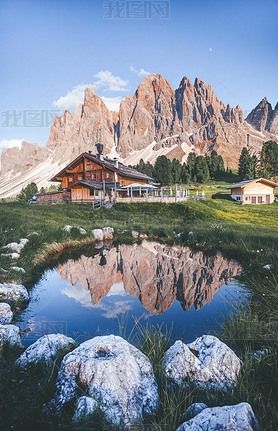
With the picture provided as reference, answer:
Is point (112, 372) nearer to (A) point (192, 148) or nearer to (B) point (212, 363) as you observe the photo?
(B) point (212, 363)

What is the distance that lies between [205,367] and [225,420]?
3.53 feet

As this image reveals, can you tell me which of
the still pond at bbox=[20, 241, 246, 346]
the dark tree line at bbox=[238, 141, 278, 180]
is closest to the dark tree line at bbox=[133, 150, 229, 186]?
the dark tree line at bbox=[238, 141, 278, 180]

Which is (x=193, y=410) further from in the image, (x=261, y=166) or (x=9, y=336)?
(x=261, y=166)

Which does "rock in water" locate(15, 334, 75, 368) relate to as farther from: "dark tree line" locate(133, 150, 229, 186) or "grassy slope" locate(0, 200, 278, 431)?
"dark tree line" locate(133, 150, 229, 186)

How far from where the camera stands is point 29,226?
13.9 m

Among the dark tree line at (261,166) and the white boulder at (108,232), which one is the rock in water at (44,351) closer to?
the white boulder at (108,232)

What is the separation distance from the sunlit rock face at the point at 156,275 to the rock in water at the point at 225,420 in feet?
13.7

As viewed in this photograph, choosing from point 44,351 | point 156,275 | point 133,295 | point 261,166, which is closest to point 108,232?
point 156,275

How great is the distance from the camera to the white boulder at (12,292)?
6.23 meters

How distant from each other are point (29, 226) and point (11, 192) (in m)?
209

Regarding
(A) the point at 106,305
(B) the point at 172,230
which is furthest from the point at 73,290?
(B) the point at 172,230

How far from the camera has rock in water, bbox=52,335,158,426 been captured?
8.77ft

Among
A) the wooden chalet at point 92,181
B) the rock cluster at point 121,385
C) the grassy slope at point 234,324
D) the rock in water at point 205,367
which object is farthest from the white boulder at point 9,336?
the wooden chalet at point 92,181

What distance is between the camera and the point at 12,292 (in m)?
6.44
